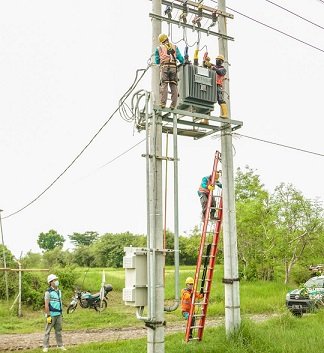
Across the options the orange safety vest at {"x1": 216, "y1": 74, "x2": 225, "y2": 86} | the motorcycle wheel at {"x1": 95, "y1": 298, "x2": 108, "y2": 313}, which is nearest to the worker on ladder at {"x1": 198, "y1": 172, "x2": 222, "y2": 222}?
the orange safety vest at {"x1": 216, "y1": 74, "x2": 225, "y2": 86}

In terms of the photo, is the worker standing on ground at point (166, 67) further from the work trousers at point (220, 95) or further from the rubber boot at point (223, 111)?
the rubber boot at point (223, 111)

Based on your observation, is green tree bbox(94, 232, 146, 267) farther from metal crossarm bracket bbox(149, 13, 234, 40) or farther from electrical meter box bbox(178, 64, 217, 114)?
electrical meter box bbox(178, 64, 217, 114)

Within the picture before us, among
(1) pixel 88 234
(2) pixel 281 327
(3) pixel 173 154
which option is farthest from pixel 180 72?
(1) pixel 88 234

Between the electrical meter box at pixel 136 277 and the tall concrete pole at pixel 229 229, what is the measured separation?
279 cm

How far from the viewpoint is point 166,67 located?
→ 927cm

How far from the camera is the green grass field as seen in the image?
33.6 ft

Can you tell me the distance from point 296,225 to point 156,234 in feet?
78.7

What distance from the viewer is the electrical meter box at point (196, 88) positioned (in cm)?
948

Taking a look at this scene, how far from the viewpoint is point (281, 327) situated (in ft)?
43.0

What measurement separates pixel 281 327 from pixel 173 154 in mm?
6871

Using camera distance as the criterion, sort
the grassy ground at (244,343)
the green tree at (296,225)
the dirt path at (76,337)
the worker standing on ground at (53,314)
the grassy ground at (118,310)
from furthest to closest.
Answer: the green tree at (296,225) → the grassy ground at (118,310) → the dirt path at (76,337) → the worker standing on ground at (53,314) → the grassy ground at (244,343)

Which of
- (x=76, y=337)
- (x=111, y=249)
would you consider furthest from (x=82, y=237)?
(x=76, y=337)

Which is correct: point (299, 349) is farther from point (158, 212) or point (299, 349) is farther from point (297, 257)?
point (297, 257)

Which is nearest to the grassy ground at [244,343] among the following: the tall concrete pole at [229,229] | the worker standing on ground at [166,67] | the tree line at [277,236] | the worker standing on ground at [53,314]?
the tall concrete pole at [229,229]
